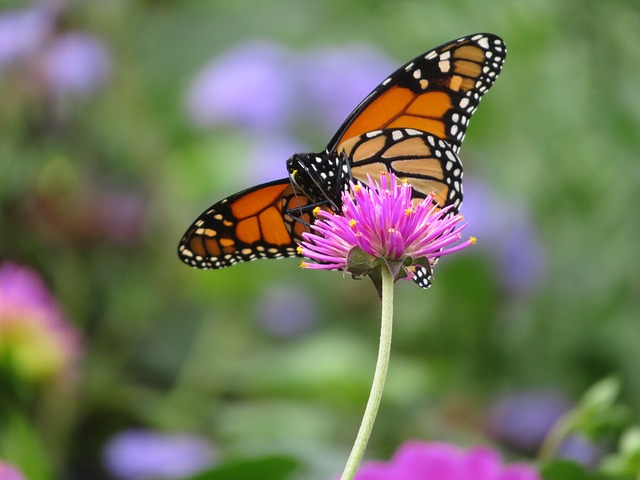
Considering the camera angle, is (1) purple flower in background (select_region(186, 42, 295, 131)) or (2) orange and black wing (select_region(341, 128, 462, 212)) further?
(1) purple flower in background (select_region(186, 42, 295, 131))

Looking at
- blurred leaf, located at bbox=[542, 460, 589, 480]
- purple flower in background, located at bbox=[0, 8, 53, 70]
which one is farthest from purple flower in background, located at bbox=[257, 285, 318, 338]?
blurred leaf, located at bbox=[542, 460, 589, 480]

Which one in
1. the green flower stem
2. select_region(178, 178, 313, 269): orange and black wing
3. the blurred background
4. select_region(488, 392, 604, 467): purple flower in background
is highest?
the blurred background

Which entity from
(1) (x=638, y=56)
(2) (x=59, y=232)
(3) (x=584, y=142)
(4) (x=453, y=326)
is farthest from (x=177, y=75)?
(1) (x=638, y=56)

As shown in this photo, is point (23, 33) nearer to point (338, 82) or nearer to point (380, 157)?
point (338, 82)

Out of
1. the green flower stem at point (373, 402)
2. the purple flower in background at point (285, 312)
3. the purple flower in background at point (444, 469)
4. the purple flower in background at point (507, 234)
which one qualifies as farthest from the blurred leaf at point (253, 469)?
the purple flower in background at point (285, 312)

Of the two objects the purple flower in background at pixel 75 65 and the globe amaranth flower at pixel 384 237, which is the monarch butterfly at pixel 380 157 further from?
the purple flower in background at pixel 75 65

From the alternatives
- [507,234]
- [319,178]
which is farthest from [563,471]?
[507,234]

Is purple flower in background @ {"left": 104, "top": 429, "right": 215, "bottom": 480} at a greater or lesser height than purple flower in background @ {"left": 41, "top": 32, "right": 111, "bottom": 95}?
lesser

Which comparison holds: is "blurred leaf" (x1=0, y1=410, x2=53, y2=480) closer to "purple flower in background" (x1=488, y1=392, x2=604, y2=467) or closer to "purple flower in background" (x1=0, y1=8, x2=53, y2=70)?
"purple flower in background" (x1=488, y1=392, x2=604, y2=467)
